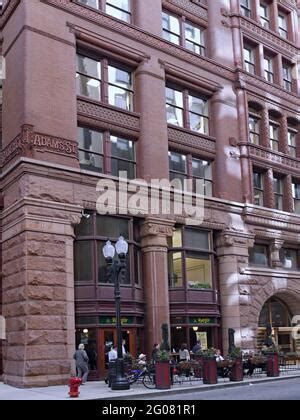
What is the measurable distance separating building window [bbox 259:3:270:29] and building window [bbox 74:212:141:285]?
18.1 m

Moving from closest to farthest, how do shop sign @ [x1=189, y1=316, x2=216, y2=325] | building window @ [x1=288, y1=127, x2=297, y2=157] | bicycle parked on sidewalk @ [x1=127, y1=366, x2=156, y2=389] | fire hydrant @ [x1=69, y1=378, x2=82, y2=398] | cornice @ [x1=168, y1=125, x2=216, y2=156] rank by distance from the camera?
1. fire hydrant @ [x1=69, y1=378, x2=82, y2=398]
2. bicycle parked on sidewalk @ [x1=127, y1=366, x2=156, y2=389]
3. shop sign @ [x1=189, y1=316, x2=216, y2=325]
4. cornice @ [x1=168, y1=125, x2=216, y2=156]
5. building window @ [x1=288, y1=127, x2=297, y2=157]

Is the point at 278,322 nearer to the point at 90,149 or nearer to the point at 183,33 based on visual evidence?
the point at 90,149

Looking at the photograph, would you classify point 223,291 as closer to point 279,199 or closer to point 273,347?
point 273,347

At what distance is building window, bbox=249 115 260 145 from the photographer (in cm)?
3388

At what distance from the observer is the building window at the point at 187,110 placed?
99.2 feet

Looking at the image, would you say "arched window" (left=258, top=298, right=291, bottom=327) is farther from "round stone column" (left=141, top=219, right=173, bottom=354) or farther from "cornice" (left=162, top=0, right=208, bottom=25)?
"cornice" (left=162, top=0, right=208, bottom=25)

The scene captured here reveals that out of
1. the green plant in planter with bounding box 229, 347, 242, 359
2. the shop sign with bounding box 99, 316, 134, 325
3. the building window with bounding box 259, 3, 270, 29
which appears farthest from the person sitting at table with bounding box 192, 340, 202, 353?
the building window with bounding box 259, 3, 270, 29

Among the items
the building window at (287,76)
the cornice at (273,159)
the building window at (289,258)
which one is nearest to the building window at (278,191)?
the cornice at (273,159)

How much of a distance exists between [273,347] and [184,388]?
6977 millimetres

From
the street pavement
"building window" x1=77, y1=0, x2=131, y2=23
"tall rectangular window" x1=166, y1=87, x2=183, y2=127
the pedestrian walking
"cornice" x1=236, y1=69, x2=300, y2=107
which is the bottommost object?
the street pavement

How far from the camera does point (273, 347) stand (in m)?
25.9

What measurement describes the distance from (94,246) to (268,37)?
19026 millimetres

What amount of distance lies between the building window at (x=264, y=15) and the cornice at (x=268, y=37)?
3.19 ft

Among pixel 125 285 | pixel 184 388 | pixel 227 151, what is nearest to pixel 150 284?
pixel 125 285
